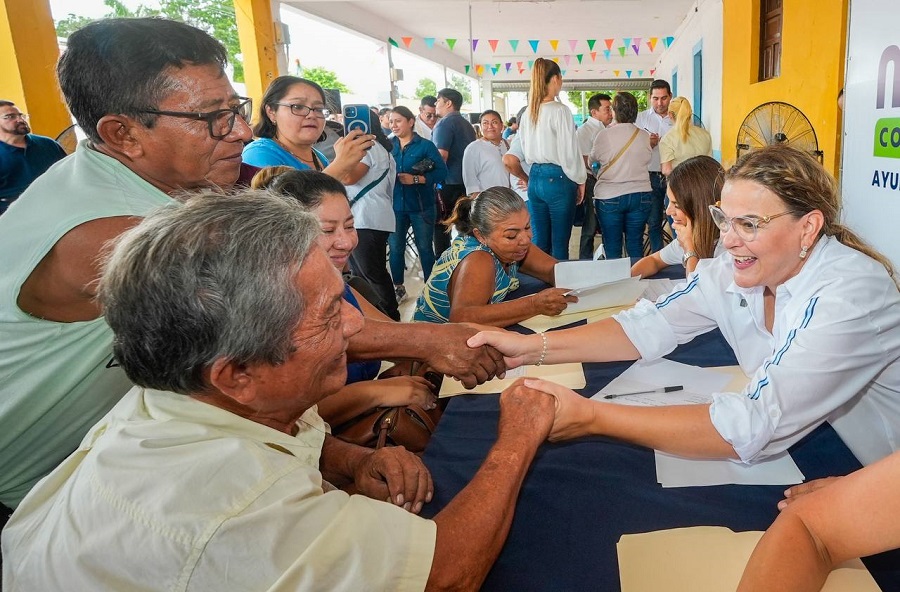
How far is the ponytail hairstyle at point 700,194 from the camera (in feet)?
8.03

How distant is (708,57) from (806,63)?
4687mm

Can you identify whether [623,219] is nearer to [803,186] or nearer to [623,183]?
[623,183]

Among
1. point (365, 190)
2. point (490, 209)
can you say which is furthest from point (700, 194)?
point (365, 190)

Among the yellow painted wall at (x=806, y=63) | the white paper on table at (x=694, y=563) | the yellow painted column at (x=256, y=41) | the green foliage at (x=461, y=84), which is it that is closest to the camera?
the white paper on table at (x=694, y=563)

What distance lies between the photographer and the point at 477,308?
233 cm

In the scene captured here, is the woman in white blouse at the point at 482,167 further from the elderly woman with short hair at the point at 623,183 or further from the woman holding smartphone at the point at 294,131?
the woman holding smartphone at the point at 294,131

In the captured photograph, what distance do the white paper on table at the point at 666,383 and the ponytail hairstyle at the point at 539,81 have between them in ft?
10.8

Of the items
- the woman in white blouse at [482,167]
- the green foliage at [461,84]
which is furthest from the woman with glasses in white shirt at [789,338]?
the green foliage at [461,84]

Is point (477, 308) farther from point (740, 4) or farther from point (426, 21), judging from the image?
point (426, 21)

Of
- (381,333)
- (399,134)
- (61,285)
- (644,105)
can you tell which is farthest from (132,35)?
(644,105)

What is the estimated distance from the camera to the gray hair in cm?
79

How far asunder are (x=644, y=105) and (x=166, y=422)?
27.5 meters

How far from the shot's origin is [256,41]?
7949 mm

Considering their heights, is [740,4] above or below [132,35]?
above
